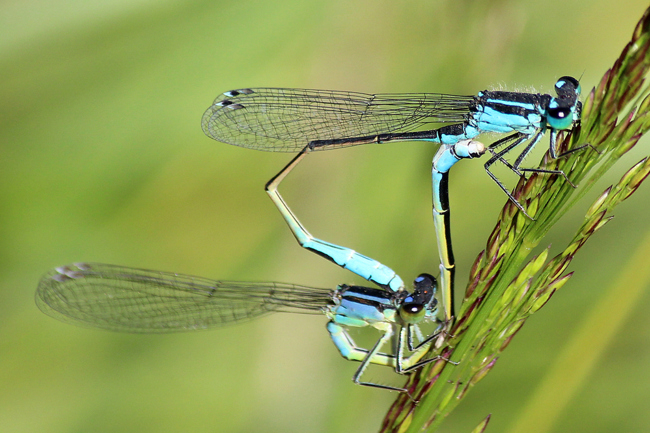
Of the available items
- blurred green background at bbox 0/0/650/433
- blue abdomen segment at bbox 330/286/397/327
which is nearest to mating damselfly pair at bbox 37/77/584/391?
blue abdomen segment at bbox 330/286/397/327

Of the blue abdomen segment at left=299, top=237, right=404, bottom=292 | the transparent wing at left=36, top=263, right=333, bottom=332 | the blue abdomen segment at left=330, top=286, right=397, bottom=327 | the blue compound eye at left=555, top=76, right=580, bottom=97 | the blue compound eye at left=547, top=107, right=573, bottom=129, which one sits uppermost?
the blue compound eye at left=555, top=76, right=580, bottom=97

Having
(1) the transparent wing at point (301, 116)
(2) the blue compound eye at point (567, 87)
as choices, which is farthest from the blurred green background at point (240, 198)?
(2) the blue compound eye at point (567, 87)

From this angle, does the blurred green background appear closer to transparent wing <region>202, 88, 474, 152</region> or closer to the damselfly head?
transparent wing <region>202, 88, 474, 152</region>

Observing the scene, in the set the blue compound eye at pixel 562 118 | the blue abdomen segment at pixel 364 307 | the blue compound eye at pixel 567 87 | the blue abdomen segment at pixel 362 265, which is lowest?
the blue abdomen segment at pixel 364 307

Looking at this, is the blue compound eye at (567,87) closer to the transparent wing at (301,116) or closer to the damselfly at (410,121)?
the damselfly at (410,121)

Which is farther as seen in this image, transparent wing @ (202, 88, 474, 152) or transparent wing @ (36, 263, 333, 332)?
transparent wing @ (202, 88, 474, 152)

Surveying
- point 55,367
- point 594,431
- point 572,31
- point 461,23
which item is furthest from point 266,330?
point 572,31

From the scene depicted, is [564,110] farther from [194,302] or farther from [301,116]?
[194,302]

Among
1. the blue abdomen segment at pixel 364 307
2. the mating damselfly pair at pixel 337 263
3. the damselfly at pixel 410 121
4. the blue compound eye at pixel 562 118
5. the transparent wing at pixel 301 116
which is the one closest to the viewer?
the blue compound eye at pixel 562 118
